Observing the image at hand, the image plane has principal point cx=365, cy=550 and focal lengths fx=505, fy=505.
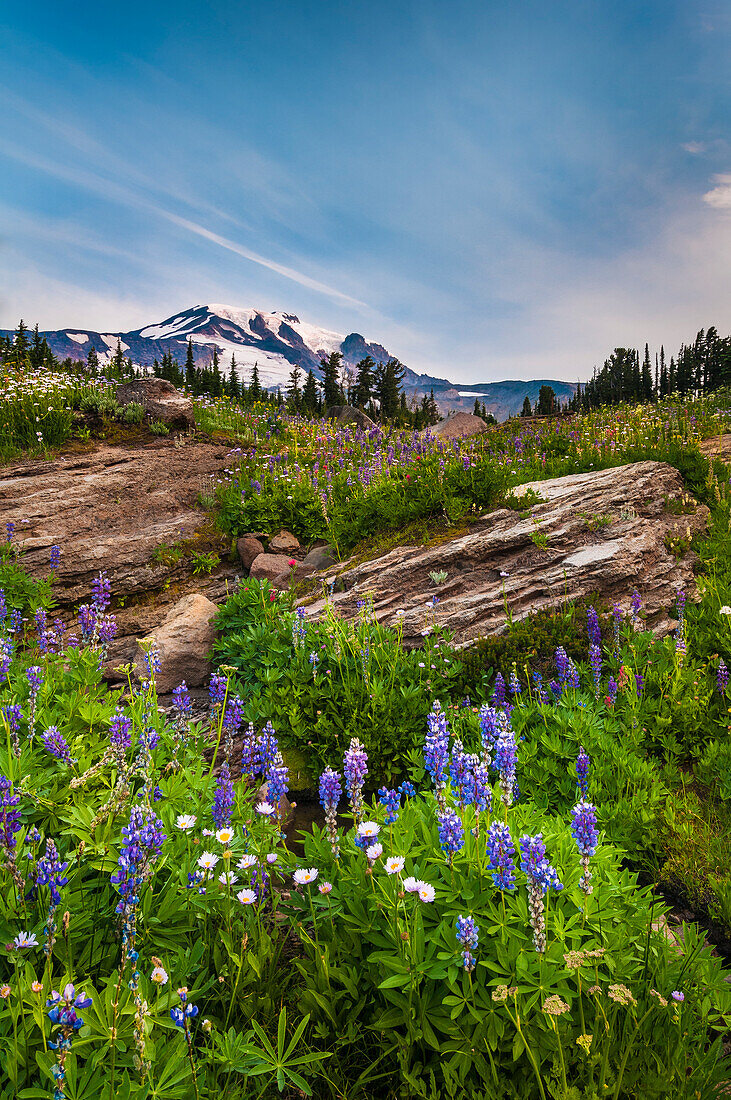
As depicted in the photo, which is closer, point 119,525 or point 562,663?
point 562,663

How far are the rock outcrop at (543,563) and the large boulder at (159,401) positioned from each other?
311 inches

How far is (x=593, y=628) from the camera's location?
530 centimetres

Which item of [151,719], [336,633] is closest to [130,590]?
[336,633]

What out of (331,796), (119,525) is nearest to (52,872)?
(331,796)

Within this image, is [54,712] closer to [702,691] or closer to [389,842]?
[389,842]

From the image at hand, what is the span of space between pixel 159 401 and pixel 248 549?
22.0 feet

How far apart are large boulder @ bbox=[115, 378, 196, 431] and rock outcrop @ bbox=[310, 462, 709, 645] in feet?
25.9

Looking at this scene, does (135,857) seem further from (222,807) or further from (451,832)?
(451,832)

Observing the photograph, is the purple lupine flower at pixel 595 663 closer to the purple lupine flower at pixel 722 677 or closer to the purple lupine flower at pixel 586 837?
the purple lupine flower at pixel 722 677

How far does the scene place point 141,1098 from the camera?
1681 mm

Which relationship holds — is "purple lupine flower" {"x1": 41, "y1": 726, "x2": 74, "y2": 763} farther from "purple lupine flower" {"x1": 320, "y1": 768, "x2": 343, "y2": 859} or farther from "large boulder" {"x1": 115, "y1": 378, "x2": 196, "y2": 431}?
"large boulder" {"x1": 115, "y1": 378, "x2": 196, "y2": 431}

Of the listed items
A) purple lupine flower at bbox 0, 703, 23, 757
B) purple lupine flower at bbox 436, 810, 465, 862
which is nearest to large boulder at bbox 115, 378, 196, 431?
purple lupine flower at bbox 0, 703, 23, 757

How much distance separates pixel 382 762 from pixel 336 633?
1.51 m

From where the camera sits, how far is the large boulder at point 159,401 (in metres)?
13.1
